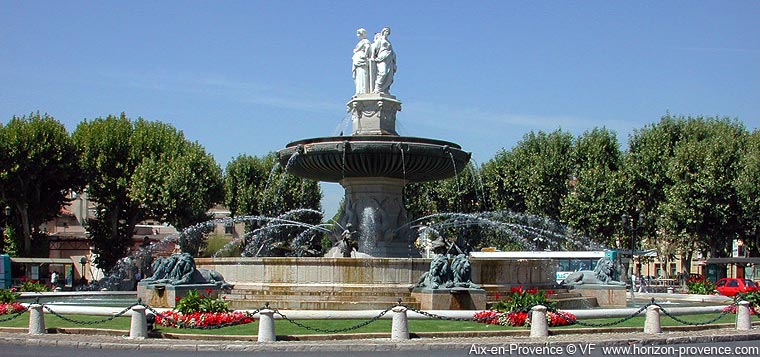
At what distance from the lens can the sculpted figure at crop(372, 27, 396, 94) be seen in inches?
1104

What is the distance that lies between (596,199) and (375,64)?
2108cm

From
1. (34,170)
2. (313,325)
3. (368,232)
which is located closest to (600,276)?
(368,232)

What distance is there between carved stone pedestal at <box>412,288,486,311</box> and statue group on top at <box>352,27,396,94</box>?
9253 millimetres

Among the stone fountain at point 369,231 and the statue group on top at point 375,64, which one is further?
the statue group on top at point 375,64

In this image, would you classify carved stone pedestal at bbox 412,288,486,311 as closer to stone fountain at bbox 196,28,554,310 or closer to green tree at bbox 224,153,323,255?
stone fountain at bbox 196,28,554,310

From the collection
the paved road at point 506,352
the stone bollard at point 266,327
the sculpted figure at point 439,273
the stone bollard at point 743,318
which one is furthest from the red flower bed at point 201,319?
the stone bollard at point 743,318

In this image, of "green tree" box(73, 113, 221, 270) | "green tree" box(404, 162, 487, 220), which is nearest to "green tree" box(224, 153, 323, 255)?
"green tree" box(73, 113, 221, 270)

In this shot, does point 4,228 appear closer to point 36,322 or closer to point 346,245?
point 346,245

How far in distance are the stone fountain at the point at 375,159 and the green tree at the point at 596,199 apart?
19.5m

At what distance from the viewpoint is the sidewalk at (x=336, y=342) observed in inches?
611

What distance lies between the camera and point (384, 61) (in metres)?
28.1

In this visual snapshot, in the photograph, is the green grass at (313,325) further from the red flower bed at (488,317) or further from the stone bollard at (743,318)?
the stone bollard at (743,318)

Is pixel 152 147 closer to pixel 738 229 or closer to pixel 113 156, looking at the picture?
pixel 113 156

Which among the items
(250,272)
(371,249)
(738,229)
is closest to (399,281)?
(250,272)
